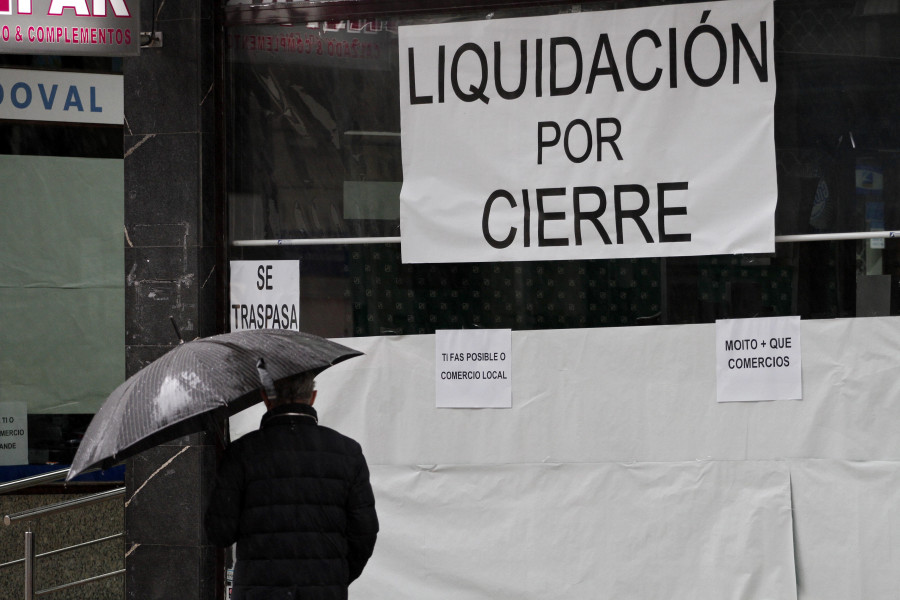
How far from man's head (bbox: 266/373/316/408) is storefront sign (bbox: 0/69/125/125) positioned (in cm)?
496

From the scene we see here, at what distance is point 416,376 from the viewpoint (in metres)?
6.73

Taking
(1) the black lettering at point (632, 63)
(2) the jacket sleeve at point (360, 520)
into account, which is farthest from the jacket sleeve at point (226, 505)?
(1) the black lettering at point (632, 63)

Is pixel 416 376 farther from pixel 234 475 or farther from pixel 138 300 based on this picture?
pixel 234 475

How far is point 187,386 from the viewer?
14.1 feet

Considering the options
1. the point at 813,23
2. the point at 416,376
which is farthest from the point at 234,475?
the point at 813,23

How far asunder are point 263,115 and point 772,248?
3.02 meters

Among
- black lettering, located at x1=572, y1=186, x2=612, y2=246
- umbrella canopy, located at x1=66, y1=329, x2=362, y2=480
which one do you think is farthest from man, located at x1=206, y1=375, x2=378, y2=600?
black lettering, located at x1=572, y1=186, x2=612, y2=246

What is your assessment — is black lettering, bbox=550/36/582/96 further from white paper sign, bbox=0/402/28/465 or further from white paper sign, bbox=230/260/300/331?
white paper sign, bbox=0/402/28/465

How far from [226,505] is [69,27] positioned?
315 cm

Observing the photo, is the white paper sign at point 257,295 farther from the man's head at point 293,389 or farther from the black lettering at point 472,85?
the man's head at point 293,389

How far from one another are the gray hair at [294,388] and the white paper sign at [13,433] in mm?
5028

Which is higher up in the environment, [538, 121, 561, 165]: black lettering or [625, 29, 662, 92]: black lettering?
[625, 29, 662, 92]: black lettering

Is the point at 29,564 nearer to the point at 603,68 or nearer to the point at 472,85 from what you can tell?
the point at 472,85

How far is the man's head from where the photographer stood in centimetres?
464
